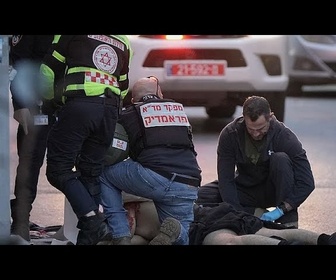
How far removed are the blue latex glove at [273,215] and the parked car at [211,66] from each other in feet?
6.40

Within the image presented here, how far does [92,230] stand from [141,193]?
30 centimetres

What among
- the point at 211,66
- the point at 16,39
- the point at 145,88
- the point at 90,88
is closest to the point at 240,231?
the point at 145,88

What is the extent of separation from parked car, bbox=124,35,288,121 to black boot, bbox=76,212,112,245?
246 centimetres

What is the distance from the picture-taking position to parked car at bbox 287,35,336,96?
41.2ft

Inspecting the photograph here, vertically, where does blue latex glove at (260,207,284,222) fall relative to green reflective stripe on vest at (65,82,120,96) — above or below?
below

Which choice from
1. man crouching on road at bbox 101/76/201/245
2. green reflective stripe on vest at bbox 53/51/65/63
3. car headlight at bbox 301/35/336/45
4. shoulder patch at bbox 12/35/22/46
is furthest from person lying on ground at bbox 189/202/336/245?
car headlight at bbox 301/35/336/45

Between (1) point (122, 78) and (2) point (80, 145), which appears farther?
(1) point (122, 78)

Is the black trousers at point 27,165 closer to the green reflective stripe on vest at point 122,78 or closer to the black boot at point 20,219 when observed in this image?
the black boot at point 20,219

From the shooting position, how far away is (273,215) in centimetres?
550

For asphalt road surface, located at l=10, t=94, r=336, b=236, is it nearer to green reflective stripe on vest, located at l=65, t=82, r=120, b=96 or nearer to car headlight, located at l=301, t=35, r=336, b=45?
car headlight, located at l=301, t=35, r=336, b=45

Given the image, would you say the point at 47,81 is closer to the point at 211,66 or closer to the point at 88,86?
the point at 88,86

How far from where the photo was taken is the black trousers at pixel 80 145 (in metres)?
4.84

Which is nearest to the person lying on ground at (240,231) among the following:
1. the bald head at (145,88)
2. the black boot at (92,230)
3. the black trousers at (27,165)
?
the black boot at (92,230)
